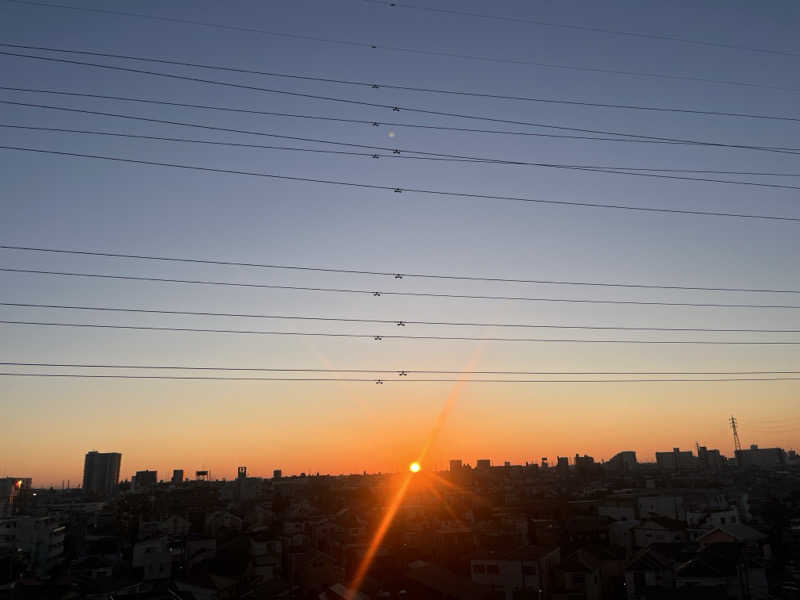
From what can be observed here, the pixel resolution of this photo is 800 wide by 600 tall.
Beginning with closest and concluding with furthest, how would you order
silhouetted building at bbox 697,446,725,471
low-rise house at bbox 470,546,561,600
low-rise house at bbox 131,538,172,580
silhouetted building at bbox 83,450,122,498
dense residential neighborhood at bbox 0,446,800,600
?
1. dense residential neighborhood at bbox 0,446,800,600
2. low-rise house at bbox 470,546,561,600
3. low-rise house at bbox 131,538,172,580
4. silhouetted building at bbox 697,446,725,471
5. silhouetted building at bbox 83,450,122,498

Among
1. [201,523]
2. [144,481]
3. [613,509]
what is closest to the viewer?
[613,509]

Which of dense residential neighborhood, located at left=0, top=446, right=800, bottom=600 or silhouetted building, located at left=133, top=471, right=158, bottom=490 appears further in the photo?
silhouetted building, located at left=133, top=471, right=158, bottom=490

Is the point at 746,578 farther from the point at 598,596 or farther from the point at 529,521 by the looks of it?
the point at 529,521

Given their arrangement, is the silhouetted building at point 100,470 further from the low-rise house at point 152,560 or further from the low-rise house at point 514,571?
the low-rise house at point 514,571

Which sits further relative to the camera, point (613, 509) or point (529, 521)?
point (613, 509)

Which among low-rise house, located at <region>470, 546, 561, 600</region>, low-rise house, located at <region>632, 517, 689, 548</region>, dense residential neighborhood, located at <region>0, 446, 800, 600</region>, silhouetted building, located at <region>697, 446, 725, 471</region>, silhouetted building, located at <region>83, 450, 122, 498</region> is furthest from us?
silhouetted building, located at <region>83, 450, 122, 498</region>

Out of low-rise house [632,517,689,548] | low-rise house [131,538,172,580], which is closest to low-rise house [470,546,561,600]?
low-rise house [632,517,689,548]

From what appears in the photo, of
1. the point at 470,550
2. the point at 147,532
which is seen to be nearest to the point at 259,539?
the point at 470,550

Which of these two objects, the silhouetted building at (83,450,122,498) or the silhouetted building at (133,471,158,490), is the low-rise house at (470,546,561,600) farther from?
the silhouetted building at (83,450,122,498)

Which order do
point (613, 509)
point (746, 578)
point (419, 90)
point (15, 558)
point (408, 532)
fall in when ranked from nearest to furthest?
point (419, 90) → point (746, 578) → point (15, 558) → point (408, 532) → point (613, 509)
